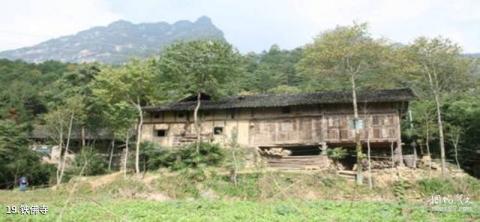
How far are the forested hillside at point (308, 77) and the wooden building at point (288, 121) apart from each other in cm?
119

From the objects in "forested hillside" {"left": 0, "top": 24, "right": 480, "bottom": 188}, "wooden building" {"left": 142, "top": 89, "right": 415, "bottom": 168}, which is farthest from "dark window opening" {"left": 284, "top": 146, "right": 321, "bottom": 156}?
"forested hillside" {"left": 0, "top": 24, "right": 480, "bottom": 188}

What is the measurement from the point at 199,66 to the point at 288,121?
6577mm

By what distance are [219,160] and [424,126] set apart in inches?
546

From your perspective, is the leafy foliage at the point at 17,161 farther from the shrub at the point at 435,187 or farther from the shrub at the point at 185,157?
the shrub at the point at 435,187

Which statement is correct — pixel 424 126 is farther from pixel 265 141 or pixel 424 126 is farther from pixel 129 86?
pixel 129 86

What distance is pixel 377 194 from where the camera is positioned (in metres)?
22.6

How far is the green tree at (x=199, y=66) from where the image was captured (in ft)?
91.5

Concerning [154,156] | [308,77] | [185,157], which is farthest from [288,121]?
[154,156]

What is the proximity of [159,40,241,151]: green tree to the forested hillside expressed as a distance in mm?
61

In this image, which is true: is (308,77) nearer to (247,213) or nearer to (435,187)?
(435,187)

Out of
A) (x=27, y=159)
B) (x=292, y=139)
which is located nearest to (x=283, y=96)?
(x=292, y=139)

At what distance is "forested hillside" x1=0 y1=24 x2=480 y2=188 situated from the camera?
25.9 meters

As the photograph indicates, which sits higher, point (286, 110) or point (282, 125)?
point (286, 110)

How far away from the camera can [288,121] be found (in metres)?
29.1
